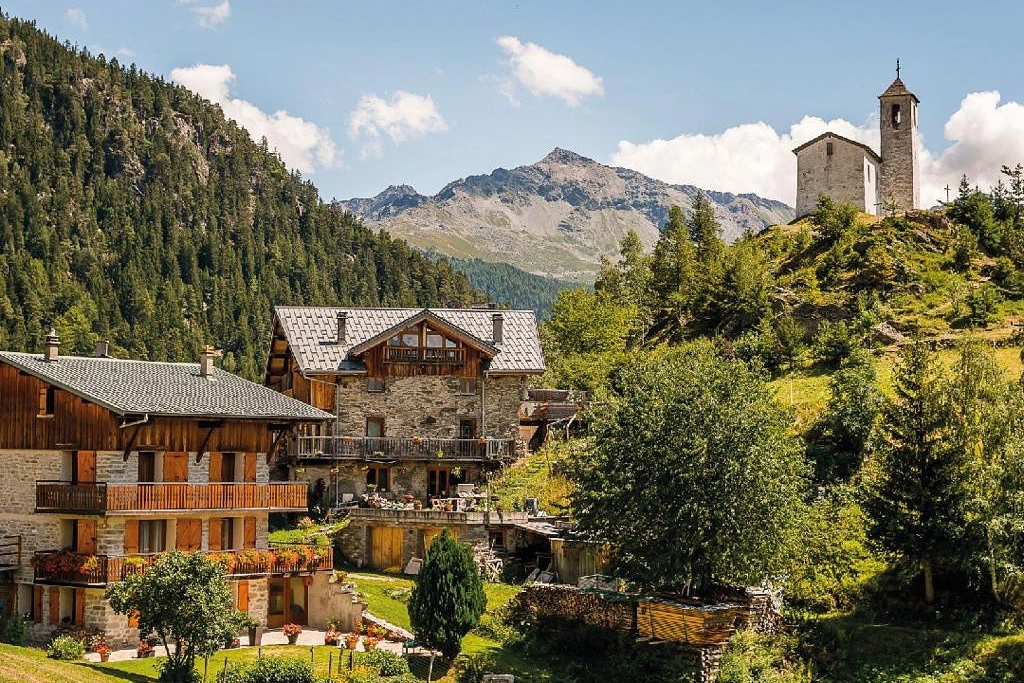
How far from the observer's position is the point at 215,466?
44.5 m

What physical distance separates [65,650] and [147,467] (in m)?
6.92

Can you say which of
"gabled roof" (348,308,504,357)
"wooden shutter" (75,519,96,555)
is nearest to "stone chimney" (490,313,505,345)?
"gabled roof" (348,308,504,357)

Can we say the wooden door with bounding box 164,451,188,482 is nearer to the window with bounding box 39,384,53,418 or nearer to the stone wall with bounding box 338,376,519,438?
the window with bounding box 39,384,53,418

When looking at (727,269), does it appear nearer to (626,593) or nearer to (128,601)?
(626,593)

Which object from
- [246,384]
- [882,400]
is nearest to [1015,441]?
[882,400]

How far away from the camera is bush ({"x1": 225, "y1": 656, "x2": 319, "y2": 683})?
118ft

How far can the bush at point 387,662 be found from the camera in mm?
38250

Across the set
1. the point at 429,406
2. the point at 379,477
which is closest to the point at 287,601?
the point at 379,477

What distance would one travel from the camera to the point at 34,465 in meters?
43.4

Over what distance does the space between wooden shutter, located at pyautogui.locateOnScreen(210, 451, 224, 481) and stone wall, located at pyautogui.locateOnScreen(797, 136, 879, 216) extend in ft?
181

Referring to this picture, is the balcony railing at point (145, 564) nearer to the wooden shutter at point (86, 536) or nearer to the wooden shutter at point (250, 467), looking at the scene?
the wooden shutter at point (86, 536)

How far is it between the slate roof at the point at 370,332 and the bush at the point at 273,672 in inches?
940

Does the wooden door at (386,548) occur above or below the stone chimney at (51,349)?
below

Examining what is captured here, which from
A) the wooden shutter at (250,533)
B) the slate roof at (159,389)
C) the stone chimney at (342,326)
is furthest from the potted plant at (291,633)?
the stone chimney at (342,326)
